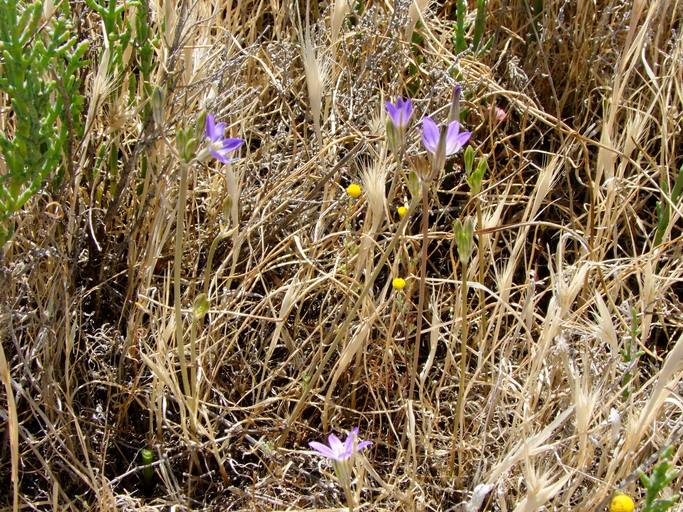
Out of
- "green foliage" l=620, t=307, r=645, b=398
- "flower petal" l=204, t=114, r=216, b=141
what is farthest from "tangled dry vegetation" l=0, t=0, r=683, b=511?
"flower petal" l=204, t=114, r=216, b=141

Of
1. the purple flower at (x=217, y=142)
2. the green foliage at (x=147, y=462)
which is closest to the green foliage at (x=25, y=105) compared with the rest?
the purple flower at (x=217, y=142)

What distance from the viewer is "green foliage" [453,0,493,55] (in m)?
1.63

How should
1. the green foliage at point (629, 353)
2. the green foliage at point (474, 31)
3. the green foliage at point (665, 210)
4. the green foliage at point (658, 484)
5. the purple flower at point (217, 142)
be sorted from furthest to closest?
1. the green foliage at point (474, 31)
2. the green foliage at point (665, 210)
3. the green foliage at point (629, 353)
4. the purple flower at point (217, 142)
5. the green foliage at point (658, 484)

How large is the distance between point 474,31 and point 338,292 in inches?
25.7

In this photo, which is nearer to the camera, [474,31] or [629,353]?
[629,353]

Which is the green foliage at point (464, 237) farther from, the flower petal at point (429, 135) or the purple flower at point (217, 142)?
the purple flower at point (217, 142)

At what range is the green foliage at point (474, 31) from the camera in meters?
1.63

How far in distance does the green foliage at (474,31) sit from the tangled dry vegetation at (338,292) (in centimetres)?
3

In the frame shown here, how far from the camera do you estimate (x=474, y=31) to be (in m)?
1.74

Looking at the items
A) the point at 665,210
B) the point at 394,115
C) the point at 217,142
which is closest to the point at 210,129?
the point at 217,142

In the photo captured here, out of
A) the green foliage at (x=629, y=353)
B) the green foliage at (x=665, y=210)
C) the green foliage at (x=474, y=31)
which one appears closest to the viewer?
the green foliage at (x=629, y=353)

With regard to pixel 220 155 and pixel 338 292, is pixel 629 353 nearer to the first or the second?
pixel 338 292

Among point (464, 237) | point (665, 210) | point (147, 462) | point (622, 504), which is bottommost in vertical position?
point (147, 462)

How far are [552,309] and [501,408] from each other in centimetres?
19
